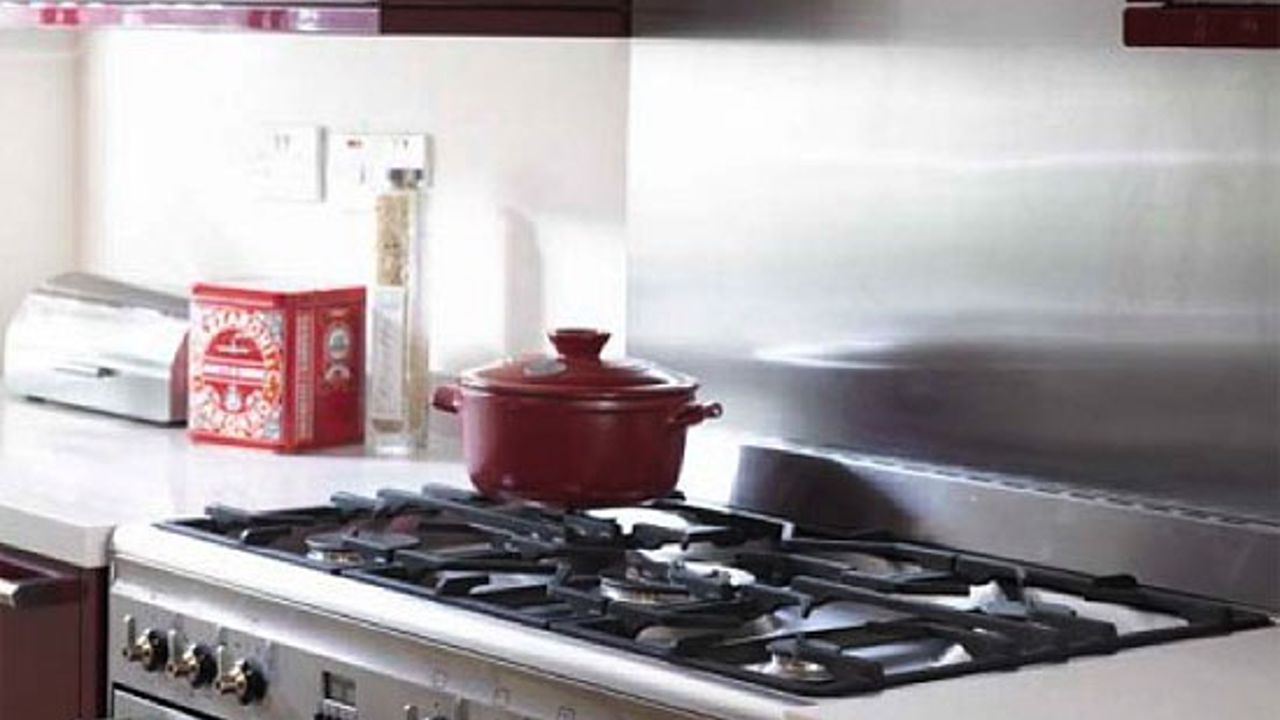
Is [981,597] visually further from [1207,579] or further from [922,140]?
[922,140]

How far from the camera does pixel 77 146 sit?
395 centimetres

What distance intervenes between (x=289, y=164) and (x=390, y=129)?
20 cm

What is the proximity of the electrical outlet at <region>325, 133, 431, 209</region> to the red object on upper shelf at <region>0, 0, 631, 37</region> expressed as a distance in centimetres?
40

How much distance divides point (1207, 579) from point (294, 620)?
852 millimetres

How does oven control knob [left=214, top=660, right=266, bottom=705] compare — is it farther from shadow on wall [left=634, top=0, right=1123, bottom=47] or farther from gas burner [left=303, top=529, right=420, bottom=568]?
shadow on wall [left=634, top=0, right=1123, bottom=47]

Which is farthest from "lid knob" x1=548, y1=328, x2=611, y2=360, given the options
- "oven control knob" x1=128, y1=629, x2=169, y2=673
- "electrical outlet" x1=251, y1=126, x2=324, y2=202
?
"electrical outlet" x1=251, y1=126, x2=324, y2=202

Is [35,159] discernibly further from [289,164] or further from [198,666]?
[198,666]

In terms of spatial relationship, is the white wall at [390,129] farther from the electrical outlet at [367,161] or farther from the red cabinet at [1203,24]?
the red cabinet at [1203,24]

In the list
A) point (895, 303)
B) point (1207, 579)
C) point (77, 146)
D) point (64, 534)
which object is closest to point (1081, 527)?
point (1207, 579)

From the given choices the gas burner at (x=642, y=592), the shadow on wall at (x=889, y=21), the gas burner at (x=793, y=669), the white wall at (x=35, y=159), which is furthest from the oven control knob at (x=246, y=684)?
the white wall at (x=35, y=159)

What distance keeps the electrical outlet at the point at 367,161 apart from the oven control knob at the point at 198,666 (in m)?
0.96

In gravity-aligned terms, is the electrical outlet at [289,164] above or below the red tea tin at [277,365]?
above

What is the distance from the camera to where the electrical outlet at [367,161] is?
3.38 m

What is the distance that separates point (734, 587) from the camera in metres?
2.36
